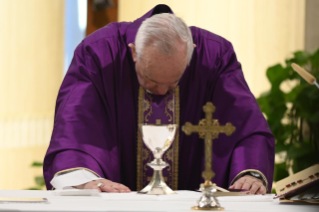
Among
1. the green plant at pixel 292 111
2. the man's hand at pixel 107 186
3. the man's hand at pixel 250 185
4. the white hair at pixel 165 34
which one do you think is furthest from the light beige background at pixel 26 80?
the man's hand at pixel 250 185

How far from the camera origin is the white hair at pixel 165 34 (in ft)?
8.48

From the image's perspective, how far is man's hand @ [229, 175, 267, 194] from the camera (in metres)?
2.31

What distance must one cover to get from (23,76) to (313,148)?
328cm

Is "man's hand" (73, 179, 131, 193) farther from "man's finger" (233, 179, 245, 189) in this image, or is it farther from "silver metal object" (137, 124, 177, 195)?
"man's finger" (233, 179, 245, 189)

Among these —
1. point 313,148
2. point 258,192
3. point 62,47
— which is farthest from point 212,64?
point 62,47

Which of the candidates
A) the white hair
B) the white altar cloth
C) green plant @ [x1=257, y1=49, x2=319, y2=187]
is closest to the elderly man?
the white hair

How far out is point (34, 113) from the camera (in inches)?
245

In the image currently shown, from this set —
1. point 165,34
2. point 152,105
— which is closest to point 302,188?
point 165,34

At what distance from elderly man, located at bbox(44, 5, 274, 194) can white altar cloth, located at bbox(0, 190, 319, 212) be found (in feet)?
1.82

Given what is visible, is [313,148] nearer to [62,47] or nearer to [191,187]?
[191,187]

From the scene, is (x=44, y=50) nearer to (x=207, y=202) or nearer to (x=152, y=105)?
(x=152, y=105)

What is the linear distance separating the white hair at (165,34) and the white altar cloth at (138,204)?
85 cm

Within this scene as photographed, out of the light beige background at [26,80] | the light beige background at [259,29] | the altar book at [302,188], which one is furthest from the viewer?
the light beige background at [259,29]

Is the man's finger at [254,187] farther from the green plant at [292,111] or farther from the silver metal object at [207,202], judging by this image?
the green plant at [292,111]
